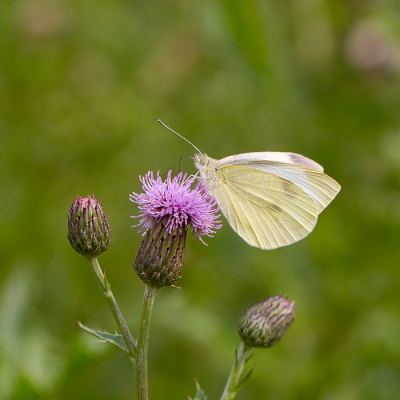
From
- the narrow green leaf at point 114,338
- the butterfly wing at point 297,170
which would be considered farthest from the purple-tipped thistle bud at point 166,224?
the butterfly wing at point 297,170

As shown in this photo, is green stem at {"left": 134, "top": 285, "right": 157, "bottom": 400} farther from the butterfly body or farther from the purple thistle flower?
the butterfly body

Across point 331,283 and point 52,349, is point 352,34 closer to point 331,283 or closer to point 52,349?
point 331,283

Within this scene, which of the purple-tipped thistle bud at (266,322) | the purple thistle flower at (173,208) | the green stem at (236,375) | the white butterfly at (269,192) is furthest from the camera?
the white butterfly at (269,192)

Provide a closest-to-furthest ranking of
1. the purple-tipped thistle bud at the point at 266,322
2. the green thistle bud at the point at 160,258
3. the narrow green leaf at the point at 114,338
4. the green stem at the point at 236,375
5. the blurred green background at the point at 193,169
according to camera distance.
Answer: the narrow green leaf at the point at 114,338 → the green stem at the point at 236,375 → the green thistle bud at the point at 160,258 → the purple-tipped thistle bud at the point at 266,322 → the blurred green background at the point at 193,169

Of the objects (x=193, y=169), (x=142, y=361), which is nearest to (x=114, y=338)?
(x=142, y=361)

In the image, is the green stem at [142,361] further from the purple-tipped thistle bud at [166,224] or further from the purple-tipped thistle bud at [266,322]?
the purple-tipped thistle bud at [266,322]

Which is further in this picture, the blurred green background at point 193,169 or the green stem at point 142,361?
the blurred green background at point 193,169

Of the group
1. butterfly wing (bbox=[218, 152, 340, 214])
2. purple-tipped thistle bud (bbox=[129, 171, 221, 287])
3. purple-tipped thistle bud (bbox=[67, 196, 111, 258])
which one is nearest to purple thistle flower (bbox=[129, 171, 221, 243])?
purple-tipped thistle bud (bbox=[129, 171, 221, 287])

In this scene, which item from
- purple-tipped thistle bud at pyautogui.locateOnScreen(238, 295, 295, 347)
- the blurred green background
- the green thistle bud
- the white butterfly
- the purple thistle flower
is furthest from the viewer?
the blurred green background

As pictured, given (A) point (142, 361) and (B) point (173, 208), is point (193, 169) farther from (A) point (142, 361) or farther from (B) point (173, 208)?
(A) point (142, 361)
